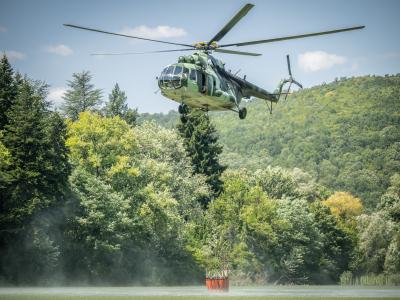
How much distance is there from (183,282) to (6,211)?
31.5 meters

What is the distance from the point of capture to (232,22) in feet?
125

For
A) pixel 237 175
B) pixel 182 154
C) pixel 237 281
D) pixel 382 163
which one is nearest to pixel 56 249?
pixel 237 281

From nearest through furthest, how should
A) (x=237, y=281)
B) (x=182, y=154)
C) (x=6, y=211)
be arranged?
(x=6, y=211) < (x=237, y=281) < (x=182, y=154)

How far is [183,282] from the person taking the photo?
88.7m

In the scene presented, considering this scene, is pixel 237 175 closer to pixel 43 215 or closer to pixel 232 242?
pixel 232 242

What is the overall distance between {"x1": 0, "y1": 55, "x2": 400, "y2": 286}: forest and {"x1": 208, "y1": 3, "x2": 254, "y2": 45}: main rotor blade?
22.2 feet

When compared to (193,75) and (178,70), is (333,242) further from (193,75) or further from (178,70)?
(178,70)

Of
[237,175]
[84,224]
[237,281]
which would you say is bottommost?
[237,281]

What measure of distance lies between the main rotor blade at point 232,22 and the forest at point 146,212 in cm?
678

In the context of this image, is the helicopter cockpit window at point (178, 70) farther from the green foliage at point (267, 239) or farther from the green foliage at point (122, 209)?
the green foliage at point (267, 239)

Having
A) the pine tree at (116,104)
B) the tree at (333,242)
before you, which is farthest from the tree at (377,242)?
the pine tree at (116,104)

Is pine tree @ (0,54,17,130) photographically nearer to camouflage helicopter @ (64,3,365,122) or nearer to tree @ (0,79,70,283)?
tree @ (0,79,70,283)

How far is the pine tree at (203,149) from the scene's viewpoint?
4222 inches

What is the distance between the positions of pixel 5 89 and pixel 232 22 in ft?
130
